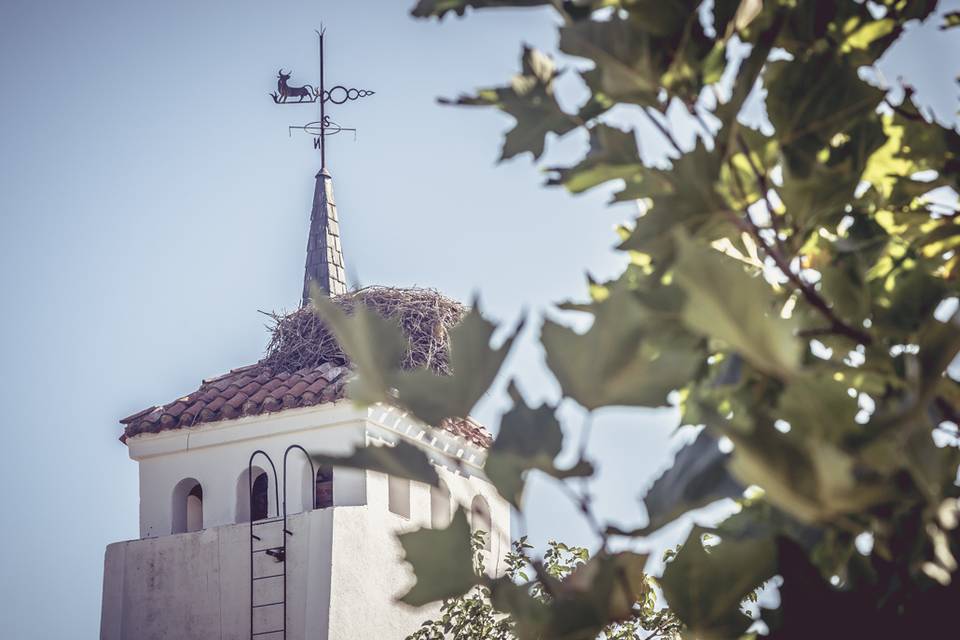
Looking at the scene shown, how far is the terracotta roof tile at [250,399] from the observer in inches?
446

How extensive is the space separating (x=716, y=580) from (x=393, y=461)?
21 centimetres

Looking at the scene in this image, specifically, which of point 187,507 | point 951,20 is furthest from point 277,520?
point 951,20

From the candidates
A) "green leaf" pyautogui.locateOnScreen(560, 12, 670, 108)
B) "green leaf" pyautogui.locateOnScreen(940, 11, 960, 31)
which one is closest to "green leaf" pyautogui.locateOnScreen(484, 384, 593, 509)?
"green leaf" pyautogui.locateOnScreen(560, 12, 670, 108)

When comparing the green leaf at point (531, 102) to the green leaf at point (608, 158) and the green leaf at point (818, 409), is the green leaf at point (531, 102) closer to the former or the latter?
the green leaf at point (608, 158)

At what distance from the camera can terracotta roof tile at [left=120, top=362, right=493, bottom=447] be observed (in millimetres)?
11336

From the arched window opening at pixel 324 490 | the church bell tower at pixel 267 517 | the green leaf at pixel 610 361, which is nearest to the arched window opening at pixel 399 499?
the church bell tower at pixel 267 517

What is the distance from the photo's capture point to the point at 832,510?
0.52m

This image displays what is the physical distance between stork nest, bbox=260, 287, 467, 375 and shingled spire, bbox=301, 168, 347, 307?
2.14m

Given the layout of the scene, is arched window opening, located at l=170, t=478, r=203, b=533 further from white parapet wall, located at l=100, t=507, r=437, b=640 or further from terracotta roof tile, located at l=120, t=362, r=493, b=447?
terracotta roof tile, located at l=120, t=362, r=493, b=447

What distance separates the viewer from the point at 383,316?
41.8 feet

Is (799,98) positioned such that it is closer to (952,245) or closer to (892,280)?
(892,280)

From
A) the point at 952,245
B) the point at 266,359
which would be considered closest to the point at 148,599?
the point at 266,359

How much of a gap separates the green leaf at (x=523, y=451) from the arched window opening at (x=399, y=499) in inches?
432

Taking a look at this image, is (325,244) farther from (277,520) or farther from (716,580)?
(716,580)
